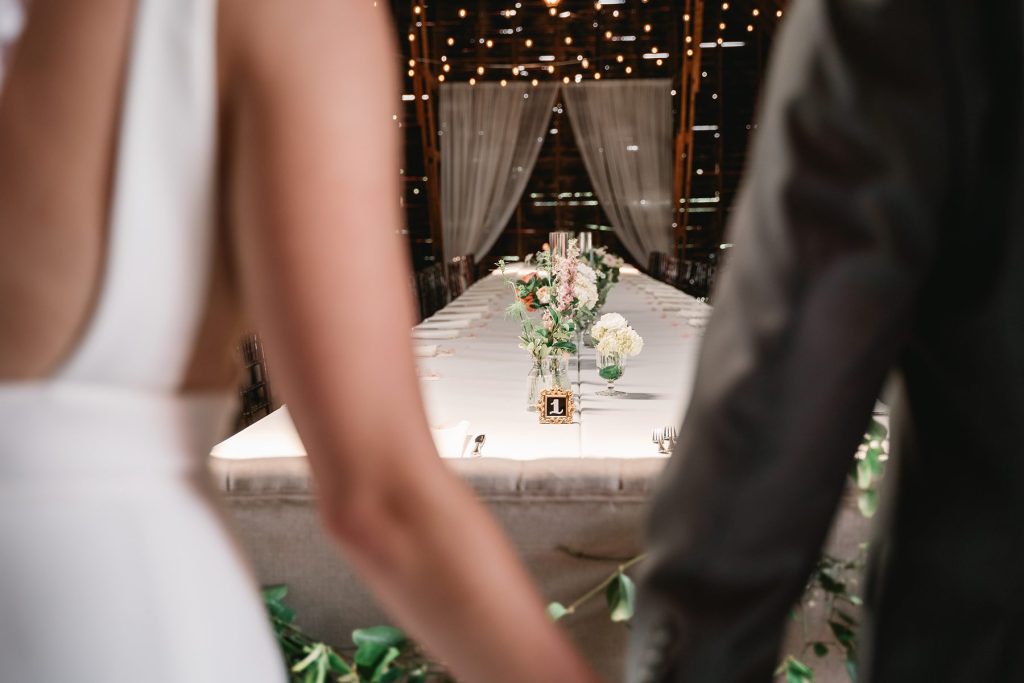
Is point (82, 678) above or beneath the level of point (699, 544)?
beneath

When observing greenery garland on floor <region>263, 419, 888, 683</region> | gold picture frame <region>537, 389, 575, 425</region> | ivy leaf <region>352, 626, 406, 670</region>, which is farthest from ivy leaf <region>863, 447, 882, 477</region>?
gold picture frame <region>537, 389, 575, 425</region>

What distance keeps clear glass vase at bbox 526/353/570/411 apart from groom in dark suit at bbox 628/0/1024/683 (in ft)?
7.33

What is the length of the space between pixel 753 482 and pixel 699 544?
5 centimetres

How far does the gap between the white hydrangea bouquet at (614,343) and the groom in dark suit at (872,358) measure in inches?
97.2

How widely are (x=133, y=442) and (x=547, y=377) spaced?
2249 millimetres

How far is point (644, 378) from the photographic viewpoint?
11.4 ft

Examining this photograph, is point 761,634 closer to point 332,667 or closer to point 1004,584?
point 1004,584

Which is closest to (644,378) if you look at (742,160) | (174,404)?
(174,404)

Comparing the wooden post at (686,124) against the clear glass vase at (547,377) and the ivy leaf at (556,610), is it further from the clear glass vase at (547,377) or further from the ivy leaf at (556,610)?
the ivy leaf at (556,610)

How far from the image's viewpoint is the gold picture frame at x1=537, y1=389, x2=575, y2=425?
8.73ft

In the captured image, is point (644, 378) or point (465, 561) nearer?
point (465, 561)

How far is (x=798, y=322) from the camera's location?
1.65ft

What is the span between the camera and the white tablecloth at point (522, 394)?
248 cm

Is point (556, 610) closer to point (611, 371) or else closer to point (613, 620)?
point (613, 620)
